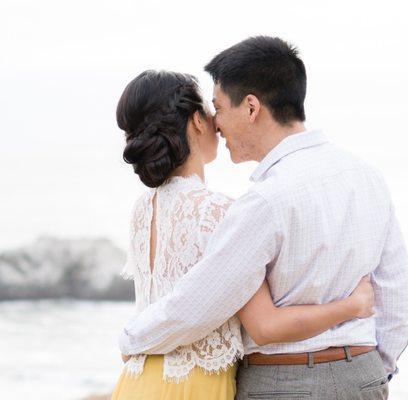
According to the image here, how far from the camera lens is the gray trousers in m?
1.90

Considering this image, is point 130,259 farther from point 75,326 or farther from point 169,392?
point 75,326

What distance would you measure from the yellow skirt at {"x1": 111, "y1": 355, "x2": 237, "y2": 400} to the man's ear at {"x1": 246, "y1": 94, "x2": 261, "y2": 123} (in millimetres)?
571

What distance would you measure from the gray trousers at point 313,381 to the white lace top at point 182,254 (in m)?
0.08

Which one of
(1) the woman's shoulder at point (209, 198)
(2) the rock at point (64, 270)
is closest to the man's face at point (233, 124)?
(1) the woman's shoulder at point (209, 198)

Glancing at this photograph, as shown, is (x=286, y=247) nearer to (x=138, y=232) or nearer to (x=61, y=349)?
(x=138, y=232)

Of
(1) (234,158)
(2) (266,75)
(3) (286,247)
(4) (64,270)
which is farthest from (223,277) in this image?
(4) (64,270)

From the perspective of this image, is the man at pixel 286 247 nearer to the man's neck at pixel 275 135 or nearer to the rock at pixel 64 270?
the man's neck at pixel 275 135

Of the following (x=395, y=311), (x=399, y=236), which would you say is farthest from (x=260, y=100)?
(x=395, y=311)

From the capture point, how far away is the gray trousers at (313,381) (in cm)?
190

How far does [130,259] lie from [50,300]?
7.01 m

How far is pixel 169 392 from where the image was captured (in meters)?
1.98

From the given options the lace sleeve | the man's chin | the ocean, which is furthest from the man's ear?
the ocean

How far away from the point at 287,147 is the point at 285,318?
38 centimetres

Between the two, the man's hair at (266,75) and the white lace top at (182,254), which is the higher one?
the man's hair at (266,75)
